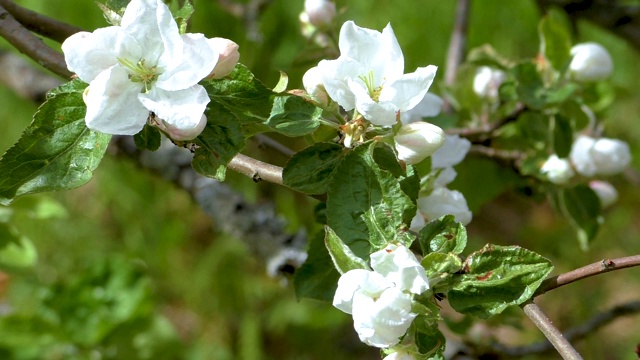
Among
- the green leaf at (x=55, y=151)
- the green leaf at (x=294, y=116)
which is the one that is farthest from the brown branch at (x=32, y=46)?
the green leaf at (x=294, y=116)

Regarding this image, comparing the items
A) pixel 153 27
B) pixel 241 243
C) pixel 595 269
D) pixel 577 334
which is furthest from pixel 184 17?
pixel 241 243

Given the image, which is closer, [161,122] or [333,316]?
[161,122]

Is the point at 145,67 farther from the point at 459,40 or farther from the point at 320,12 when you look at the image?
the point at 459,40

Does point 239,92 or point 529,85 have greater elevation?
point 239,92

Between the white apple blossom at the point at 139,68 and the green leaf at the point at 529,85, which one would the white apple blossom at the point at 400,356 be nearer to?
the white apple blossom at the point at 139,68

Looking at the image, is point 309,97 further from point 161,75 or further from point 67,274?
point 67,274

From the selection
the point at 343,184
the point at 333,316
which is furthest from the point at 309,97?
the point at 333,316
